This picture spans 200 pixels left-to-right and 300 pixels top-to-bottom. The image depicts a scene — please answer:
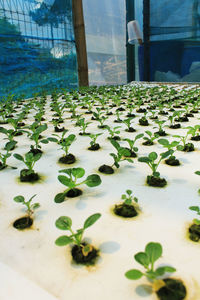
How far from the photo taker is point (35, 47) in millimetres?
4098

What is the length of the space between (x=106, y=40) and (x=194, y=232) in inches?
276

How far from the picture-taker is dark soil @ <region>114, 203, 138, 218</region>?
0.58 metres

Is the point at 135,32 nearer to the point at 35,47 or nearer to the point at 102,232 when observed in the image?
the point at 35,47

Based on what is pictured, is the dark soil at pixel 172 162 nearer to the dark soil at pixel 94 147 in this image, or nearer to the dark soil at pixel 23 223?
the dark soil at pixel 94 147

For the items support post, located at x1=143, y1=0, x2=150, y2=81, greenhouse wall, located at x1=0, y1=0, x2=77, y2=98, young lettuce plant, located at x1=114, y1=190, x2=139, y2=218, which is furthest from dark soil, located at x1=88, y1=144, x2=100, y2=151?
support post, located at x1=143, y1=0, x2=150, y2=81

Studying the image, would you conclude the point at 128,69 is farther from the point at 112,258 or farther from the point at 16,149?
the point at 112,258

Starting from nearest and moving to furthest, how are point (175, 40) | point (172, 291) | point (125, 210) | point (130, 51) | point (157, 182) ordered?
point (172, 291), point (125, 210), point (157, 182), point (175, 40), point (130, 51)

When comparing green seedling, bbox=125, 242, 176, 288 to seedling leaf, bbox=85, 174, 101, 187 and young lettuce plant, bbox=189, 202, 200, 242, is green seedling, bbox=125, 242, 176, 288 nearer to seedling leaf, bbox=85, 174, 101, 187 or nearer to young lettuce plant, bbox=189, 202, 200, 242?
young lettuce plant, bbox=189, 202, 200, 242

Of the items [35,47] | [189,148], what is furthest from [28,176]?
[35,47]

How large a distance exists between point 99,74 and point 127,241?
676cm

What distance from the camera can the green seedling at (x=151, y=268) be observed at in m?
0.37

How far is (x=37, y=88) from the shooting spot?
4.28 m

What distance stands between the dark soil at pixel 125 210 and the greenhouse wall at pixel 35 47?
3.70 m

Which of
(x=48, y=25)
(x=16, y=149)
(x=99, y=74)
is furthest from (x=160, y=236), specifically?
(x=99, y=74)
